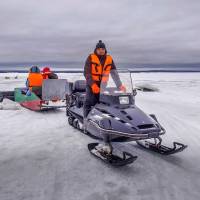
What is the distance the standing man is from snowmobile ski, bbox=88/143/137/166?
107 centimetres

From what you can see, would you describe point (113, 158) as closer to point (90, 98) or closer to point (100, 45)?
point (90, 98)

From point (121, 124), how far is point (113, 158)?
678 mm

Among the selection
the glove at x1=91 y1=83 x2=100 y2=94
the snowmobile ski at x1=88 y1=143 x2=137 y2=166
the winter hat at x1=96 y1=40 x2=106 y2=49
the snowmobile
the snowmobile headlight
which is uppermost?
the winter hat at x1=96 y1=40 x2=106 y2=49

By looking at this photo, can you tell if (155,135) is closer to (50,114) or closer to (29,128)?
(29,128)

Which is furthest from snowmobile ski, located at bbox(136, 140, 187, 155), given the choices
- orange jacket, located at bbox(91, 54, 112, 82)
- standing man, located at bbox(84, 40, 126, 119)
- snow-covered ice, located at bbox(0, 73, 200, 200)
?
orange jacket, located at bbox(91, 54, 112, 82)

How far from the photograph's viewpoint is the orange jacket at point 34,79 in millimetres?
10758

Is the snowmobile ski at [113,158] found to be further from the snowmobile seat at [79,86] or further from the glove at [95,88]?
the snowmobile seat at [79,86]

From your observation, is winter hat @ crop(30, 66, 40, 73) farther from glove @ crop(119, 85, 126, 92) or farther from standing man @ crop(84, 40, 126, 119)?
glove @ crop(119, 85, 126, 92)

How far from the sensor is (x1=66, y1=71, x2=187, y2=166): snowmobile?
4.79 metres

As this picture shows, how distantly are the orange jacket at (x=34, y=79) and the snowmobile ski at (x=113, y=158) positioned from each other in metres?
5.75

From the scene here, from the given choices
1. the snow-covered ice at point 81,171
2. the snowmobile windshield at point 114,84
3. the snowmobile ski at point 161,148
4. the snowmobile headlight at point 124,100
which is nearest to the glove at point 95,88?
the snowmobile windshield at point 114,84

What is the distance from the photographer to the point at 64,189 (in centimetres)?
390

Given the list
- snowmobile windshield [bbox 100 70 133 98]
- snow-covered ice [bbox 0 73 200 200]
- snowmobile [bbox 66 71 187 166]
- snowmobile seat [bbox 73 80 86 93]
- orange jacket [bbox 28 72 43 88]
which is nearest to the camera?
snow-covered ice [bbox 0 73 200 200]

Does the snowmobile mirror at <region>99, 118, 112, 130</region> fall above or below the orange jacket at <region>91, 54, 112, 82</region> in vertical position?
below
